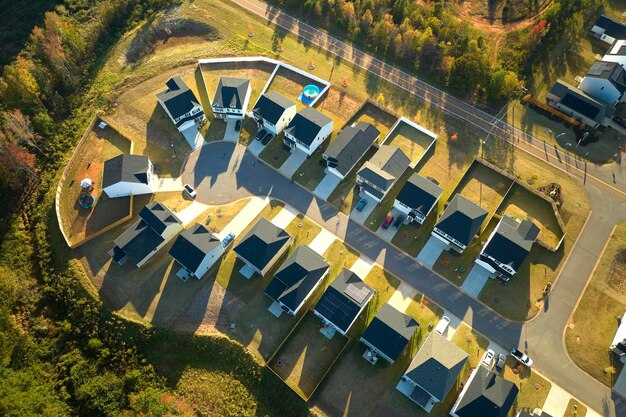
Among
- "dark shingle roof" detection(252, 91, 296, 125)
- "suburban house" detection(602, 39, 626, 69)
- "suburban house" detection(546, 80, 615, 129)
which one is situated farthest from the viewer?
"suburban house" detection(602, 39, 626, 69)

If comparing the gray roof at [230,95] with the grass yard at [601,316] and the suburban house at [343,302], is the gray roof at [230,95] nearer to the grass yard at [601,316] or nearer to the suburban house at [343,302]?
the suburban house at [343,302]

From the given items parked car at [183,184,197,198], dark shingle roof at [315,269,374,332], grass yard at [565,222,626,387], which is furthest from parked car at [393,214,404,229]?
parked car at [183,184,197,198]

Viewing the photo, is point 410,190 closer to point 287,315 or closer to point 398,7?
point 287,315

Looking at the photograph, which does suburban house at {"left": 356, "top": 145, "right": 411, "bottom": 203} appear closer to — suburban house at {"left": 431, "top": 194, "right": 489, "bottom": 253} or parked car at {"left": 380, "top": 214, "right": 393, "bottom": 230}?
→ parked car at {"left": 380, "top": 214, "right": 393, "bottom": 230}

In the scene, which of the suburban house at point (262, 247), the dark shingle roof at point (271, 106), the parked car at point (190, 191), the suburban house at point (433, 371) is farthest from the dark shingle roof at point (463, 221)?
the parked car at point (190, 191)

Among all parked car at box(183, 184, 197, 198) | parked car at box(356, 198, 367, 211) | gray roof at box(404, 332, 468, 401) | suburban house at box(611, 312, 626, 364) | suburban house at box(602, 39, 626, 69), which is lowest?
parked car at box(183, 184, 197, 198)

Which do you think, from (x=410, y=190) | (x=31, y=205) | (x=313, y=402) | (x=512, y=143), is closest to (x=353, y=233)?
(x=410, y=190)

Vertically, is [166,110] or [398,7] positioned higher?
[398,7]
